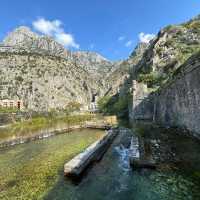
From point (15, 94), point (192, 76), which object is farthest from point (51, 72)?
point (192, 76)

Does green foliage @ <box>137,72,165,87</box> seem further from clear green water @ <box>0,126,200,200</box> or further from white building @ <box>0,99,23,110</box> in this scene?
white building @ <box>0,99,23,110</box>

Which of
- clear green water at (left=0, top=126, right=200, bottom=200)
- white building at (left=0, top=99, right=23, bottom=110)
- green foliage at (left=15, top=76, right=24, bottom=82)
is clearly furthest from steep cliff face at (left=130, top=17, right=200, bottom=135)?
green foliage at (left=15, top=76, right=24, bottom=82)

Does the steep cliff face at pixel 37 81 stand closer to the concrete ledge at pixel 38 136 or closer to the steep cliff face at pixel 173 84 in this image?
the steep cliff face at pixel 173 84

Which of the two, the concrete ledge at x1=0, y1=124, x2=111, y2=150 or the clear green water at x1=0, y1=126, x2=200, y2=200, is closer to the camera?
the clear green water at x1=0, y1=126, x2=200, y2=200

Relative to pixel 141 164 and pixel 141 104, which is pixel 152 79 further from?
pixel 141 164

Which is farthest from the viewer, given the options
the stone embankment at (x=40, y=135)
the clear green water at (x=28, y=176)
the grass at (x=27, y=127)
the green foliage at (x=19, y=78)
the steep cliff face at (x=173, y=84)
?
the green foliage at (x=19, y=78)

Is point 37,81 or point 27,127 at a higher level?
point 37,81

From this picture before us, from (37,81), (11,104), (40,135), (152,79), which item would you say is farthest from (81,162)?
(37,81)

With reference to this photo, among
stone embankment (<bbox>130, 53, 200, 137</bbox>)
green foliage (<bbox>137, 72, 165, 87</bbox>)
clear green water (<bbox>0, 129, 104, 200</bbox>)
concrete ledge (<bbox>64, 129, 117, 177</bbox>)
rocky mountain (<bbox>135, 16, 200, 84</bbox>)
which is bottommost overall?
clear green water (<bbox>0, 129, 104, 200</bbox>)

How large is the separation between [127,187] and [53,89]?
517 ft

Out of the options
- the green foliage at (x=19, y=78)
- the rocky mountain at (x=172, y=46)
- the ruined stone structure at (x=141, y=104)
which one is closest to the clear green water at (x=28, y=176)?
the ruined stone structure at (x=141, y=104)

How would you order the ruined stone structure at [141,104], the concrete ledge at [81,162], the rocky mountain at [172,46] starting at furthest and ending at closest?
the rocky mountain at [172,46], the ruined stone structure at [141,104], the concrete ledge at [81,162]

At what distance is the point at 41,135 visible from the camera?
35.7 metres

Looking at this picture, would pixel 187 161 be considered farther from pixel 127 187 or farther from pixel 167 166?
pixel 127 187
